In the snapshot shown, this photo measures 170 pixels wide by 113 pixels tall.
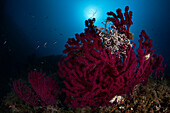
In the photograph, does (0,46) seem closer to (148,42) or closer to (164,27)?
(148,42)

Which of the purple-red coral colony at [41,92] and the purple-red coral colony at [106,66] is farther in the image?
the purple-red coral colony at [41,92]

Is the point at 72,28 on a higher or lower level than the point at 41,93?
higher

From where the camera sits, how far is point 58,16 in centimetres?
13938

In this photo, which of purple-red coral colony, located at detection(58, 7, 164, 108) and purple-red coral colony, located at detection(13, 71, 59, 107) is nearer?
purple-red coral colony, located at detection(58, 7, 164, 108)

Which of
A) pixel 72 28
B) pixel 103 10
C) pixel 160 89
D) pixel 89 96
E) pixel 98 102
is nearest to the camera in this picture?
pixel 89 96

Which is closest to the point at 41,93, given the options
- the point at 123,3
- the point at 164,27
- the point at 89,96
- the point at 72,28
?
the point at 89,96

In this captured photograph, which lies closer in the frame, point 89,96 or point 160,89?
point 89,96

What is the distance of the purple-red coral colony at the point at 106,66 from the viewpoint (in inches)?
107

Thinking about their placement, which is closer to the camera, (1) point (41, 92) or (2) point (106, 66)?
(2) point (106, 66)

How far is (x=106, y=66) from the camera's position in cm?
287

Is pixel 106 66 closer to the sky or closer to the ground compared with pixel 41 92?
closer to the sky

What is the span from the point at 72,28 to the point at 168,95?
16289cm

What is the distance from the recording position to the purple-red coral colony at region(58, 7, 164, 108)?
2.71m

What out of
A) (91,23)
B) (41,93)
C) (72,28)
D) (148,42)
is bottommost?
(41,93)
